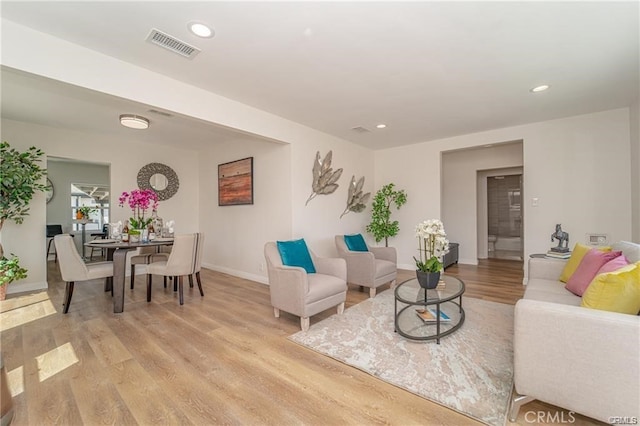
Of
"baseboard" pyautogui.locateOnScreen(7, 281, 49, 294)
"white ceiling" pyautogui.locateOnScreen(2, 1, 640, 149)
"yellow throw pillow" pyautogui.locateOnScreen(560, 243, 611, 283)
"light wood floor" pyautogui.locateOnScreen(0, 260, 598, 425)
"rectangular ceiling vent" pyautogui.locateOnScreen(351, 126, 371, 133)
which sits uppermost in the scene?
"rectangular ceiling vent" pyautogui.locateOnScreen(351, 126, 371, 133)

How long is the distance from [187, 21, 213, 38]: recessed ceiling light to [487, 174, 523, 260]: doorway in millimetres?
6899

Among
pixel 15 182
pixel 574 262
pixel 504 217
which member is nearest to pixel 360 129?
pixel 574 262

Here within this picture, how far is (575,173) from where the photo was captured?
4.02 meters

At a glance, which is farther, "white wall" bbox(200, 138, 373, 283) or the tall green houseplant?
the tall green houseplant

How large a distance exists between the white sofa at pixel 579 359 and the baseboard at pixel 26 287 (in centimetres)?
605

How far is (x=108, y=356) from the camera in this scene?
2.19 meters

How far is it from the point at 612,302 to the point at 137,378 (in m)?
3.02

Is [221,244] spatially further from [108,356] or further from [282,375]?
[282,375]

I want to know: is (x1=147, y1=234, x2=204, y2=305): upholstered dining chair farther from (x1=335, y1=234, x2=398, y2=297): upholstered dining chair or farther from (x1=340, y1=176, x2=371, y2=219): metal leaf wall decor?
(x1=340, y1=176, x2=371, y2=219): metal leaf wall decor

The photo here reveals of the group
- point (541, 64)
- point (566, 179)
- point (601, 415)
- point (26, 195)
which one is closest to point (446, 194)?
point (566, 179)

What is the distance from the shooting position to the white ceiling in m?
1.86

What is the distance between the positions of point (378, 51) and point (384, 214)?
3.47m

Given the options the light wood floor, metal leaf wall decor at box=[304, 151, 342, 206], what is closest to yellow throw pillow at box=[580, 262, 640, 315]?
the light wood floor

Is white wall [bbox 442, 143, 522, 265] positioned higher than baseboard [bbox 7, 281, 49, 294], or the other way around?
white wall [bbox 442, 143, 522, 265]
